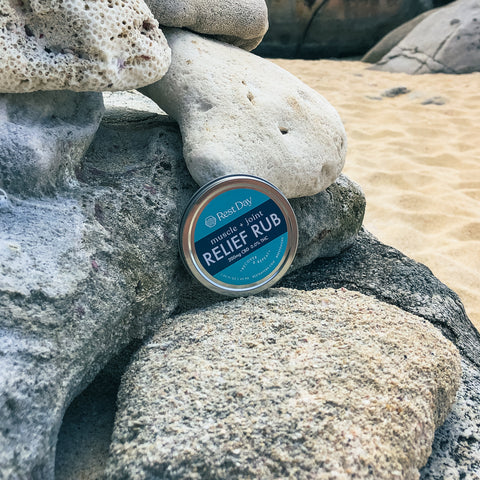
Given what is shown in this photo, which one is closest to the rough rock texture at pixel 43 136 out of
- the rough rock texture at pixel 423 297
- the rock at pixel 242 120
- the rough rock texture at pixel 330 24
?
the rock at pixel 242 120

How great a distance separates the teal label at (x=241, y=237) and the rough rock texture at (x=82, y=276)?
0.34 feet

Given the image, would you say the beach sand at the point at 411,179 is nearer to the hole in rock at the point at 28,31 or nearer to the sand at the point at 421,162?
the sand at the point at 421,162

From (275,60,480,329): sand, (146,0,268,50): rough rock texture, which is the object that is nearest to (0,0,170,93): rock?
(146,0,268,50): rough rock texture

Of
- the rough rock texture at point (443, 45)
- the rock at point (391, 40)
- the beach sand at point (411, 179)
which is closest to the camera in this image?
the beach sand at point (411, 179)

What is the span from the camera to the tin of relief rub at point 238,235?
5.04 ft

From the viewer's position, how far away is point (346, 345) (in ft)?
4.42

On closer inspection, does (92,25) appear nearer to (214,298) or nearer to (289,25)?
(214,298)

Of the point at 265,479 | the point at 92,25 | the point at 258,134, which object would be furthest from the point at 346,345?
the point at 92,25

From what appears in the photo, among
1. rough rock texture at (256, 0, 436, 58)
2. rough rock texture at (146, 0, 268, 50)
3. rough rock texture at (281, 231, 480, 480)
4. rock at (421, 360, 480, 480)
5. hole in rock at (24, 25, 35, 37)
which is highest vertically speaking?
hole in rock at (24, 25, 35, 37)

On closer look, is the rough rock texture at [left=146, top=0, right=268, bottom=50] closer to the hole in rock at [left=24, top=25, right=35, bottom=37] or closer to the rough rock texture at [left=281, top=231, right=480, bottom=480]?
the hole in rock at [left=24, top=25, right=35, bottom=37]

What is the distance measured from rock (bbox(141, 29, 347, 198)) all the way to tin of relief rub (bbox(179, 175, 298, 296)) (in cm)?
8

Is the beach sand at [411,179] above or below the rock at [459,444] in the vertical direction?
below

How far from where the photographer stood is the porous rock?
3.48 ft

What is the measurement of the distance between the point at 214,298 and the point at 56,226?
0.56m
